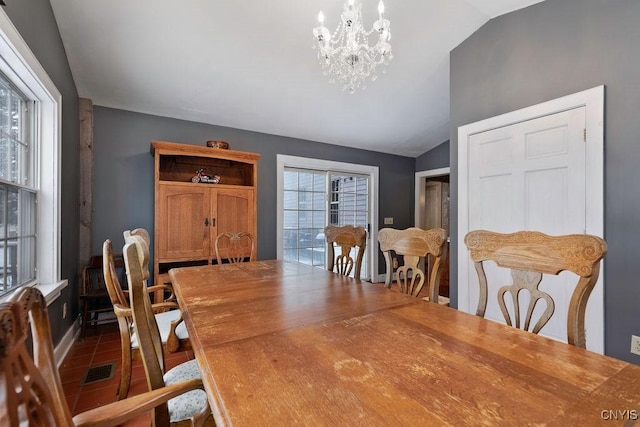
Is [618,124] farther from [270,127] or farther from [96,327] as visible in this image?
[96,327]

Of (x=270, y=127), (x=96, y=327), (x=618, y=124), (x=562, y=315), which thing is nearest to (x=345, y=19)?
(x=618, y=124)

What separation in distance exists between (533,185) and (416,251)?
5.03 ft

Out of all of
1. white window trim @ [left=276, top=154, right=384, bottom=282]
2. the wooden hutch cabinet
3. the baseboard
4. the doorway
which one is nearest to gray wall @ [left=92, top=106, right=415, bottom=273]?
white window trim @ [left=276, top=154, right=384, bottom=282]

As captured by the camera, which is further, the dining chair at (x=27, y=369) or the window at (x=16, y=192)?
the window at (x=16, y=192)

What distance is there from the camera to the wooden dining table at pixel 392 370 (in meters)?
0.55

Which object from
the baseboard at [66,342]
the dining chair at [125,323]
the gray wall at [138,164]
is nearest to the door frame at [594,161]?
the dining chair at [125,323]

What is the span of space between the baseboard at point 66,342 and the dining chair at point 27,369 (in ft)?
7.34

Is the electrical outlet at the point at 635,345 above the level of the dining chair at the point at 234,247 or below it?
below

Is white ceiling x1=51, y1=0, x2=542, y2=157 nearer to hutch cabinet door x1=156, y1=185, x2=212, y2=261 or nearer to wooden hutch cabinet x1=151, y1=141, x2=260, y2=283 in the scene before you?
wooden hutch cabinet x1=151, y1=141, x2=260, y2=283

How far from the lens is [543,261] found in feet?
3.52

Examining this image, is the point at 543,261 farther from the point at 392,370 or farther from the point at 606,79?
the point at 606,79

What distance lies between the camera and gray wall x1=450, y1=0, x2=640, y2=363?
1906 millimetres

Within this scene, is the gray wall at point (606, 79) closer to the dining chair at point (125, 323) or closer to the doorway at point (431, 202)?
the dining chair at point (125, 323)

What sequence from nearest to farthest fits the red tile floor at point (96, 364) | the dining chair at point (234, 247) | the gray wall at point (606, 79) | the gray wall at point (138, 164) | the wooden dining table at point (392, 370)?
the wooden dining table at point (392, 370), the red tile floor at point (96, 364), the gray wall at point (606, 79), the gray wall at point (138, 164), the dining chair at point (234, 247)
